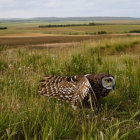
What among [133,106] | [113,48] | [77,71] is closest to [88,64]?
[77,71]

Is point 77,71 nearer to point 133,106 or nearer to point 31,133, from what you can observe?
point 133,106

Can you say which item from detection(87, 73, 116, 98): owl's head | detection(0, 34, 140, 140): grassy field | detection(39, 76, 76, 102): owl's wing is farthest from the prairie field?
detection(87, 73, 116, 98): owl's head

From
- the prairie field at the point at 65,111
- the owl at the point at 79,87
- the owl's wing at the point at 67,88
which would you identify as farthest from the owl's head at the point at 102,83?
the prairie field at the point at 65,111

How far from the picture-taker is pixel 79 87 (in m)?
3.72

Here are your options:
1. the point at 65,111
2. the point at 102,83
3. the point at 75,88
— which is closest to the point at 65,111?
the point at 65,111

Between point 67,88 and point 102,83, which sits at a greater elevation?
point 102,83

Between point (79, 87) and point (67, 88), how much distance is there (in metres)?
0.25

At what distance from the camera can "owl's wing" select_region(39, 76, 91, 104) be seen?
12.0 ft

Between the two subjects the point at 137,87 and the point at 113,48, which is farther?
the point at 113,48

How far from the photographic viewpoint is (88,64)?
235 inches

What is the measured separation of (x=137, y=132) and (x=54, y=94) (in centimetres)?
143

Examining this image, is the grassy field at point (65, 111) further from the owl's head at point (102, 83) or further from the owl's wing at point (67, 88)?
the owl's head at point (102, 83)

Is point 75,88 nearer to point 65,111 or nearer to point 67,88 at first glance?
point 67,88

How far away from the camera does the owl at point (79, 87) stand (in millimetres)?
3635
